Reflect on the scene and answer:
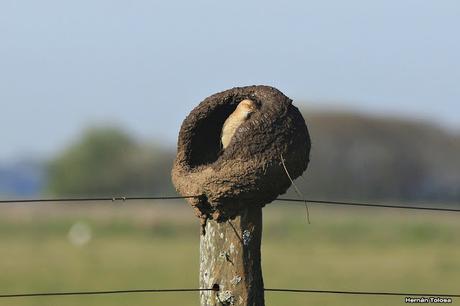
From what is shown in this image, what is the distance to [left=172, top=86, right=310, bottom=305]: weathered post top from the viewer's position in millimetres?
5273

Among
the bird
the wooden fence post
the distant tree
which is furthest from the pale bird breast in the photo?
the distant tree

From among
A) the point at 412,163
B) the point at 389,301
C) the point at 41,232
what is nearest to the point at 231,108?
the point at 389,301

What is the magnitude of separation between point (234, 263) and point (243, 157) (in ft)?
1.51

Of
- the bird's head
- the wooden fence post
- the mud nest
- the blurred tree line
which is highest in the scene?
the bird's head

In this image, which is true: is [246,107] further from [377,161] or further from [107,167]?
[107,167]

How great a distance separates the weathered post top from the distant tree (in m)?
68.0

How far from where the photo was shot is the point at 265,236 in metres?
38.8

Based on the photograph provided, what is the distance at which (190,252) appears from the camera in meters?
34.9

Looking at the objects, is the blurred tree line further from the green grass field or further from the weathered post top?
the weathered post top

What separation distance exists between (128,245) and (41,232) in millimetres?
6099

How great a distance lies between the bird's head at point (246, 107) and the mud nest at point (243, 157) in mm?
27

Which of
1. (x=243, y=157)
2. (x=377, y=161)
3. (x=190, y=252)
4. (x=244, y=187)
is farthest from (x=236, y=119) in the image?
(x=377, y=161)

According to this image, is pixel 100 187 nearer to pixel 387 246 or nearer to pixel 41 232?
pixel 41 232

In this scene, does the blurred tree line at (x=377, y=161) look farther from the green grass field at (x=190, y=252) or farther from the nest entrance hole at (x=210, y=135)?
the nest entrance hole at (x=210, y=135)
